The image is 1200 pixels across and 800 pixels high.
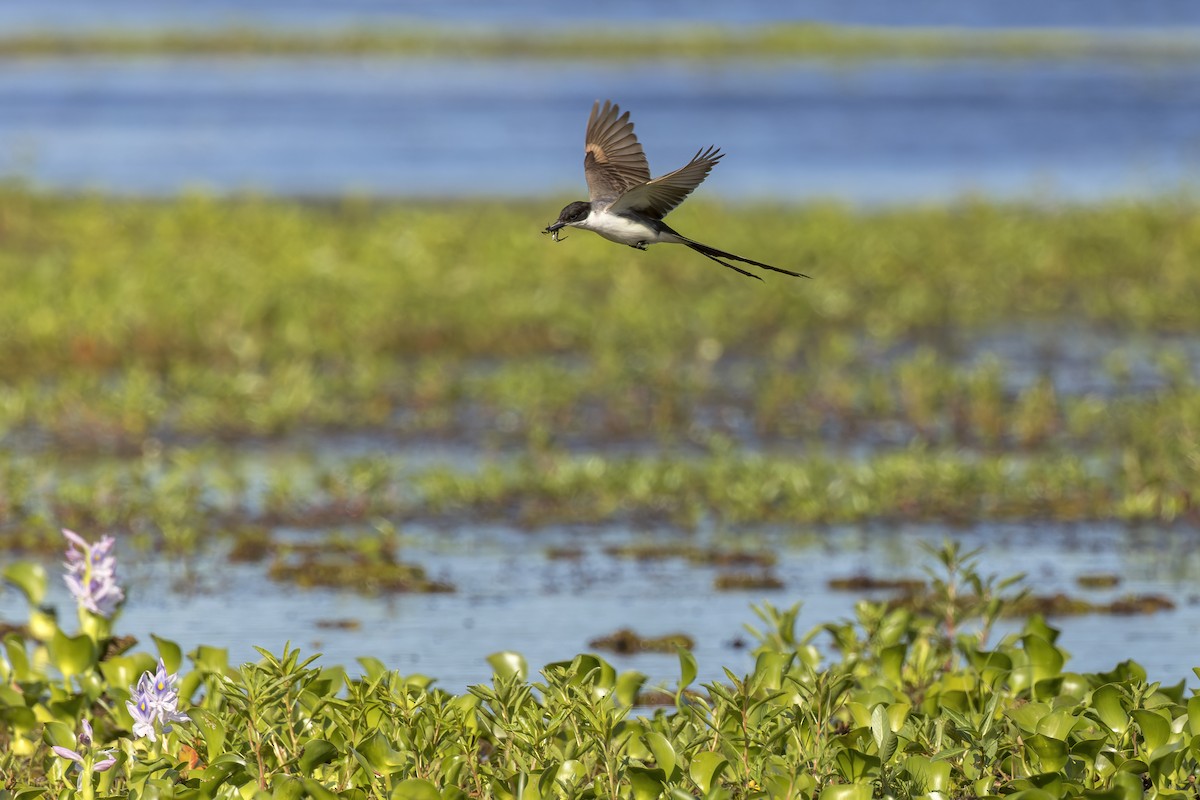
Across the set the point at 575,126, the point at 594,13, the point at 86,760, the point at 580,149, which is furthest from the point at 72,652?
the point at 594,13

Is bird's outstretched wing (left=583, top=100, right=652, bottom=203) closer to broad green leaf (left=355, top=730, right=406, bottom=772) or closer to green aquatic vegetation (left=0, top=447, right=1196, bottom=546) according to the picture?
broad green leaf (left=355, top=730, right=406, bottom=772)

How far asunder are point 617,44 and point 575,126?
625 inches

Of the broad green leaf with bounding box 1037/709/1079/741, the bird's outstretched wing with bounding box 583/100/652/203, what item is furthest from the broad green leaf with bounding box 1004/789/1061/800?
the bird's outstretched wing with bounding box 583/100/652/203

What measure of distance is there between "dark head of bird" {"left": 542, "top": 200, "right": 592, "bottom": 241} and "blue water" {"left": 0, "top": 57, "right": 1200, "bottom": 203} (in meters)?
15.2

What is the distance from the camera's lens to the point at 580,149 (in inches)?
1252

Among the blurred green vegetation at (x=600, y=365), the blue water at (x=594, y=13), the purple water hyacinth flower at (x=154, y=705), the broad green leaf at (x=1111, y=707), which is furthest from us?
the blue water at (x=594, y=13)

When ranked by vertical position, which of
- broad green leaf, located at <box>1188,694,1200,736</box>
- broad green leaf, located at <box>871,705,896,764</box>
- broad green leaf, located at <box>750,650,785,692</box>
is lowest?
broad green leaf, located at <box>871,705,896,764</box>

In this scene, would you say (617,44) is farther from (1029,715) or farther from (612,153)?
(1029,715)

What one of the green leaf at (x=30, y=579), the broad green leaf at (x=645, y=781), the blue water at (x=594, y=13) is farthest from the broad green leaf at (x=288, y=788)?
the blue water at (x=594, y=13)

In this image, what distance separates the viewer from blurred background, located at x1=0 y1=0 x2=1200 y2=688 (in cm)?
873

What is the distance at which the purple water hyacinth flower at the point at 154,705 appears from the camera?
18.7ft

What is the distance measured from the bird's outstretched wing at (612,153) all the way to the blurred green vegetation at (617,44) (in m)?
42.3

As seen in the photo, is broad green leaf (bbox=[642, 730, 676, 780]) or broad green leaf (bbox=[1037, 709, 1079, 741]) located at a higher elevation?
broad green leaf (bbox=[1037, 709, 1079, 741])

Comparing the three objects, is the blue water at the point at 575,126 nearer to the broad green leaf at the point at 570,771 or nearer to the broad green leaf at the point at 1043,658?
the broad green leaf at the point at 1043,658
